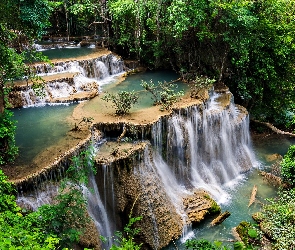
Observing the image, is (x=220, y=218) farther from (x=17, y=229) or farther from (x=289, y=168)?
(x=17, y=229)

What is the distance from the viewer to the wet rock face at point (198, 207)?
10766 mm

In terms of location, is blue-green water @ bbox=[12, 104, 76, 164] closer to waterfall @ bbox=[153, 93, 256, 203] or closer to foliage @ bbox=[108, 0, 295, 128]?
waterfall @ bbox=[153, 93, 256, 203]

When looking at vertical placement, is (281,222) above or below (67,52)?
below

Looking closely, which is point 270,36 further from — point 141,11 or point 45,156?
point 45,156

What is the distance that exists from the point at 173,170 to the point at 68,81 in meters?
5.98

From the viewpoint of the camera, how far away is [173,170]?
1192cm

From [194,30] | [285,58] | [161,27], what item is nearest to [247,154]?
[285,58]

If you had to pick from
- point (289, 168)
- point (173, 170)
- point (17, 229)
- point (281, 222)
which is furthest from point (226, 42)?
point (17, 229)

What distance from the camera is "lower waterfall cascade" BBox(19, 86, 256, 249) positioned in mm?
9867

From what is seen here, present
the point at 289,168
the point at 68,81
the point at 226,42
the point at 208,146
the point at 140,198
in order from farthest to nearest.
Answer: the point at 226,42 → the point at 68,81 → the point at 208,146 → the point at 289,168 → the point at 140,198

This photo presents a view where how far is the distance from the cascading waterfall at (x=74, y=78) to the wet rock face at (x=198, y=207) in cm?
587

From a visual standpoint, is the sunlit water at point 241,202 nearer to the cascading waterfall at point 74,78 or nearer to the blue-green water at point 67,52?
the cascading waterfall at point 74,78

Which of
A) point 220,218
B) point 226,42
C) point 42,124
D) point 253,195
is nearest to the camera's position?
point 220,218

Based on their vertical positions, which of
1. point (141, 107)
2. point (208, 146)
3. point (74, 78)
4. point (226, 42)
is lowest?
point (208, 146)
